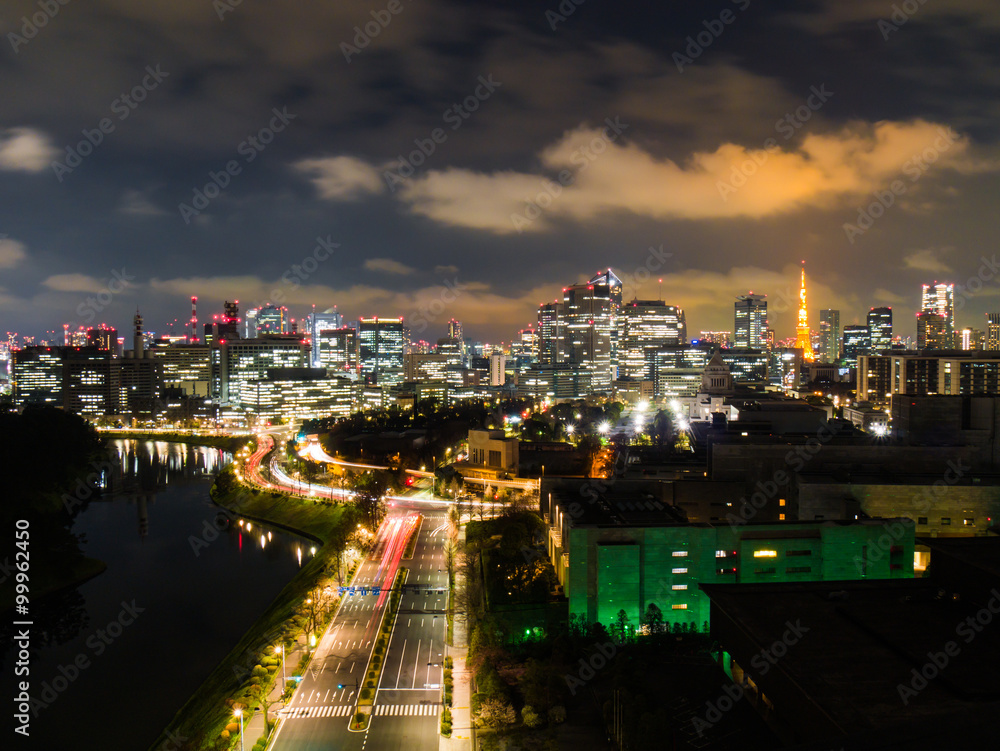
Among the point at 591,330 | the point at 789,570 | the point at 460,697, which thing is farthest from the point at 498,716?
the point at 591,330

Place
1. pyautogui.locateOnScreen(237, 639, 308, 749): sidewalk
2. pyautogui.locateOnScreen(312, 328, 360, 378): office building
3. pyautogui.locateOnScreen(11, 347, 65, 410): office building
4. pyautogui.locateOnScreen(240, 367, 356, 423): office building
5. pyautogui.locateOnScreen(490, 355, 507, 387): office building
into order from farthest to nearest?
pyautogui.locateOnScreen(312, 328, 360, 378): office building, pyautogui.locateOnScreen(490, 355, 507, 387): office building, pyautogui.locateOnScreen(11, 347, 65, 410): office building, pyautogui.locateOnScreen(240, 367, 356, 423): office building, pyautogui.locateOnScreen(237, 639, 308, 749): sidewalk

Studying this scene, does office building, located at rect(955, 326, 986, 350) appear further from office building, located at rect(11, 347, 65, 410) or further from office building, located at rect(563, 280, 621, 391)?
office building, located at rect(11, 347, 65, 410)

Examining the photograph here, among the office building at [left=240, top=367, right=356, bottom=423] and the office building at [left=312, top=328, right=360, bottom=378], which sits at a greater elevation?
the office building at [left=312, top=328, right=360, bottom=378]

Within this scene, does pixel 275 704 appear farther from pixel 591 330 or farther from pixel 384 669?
pixel 591 330

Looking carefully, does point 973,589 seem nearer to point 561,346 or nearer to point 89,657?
point 89,657

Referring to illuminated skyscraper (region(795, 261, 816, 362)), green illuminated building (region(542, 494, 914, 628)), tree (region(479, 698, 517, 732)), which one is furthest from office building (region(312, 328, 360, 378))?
tree (region(479, 698, 517, 732))
